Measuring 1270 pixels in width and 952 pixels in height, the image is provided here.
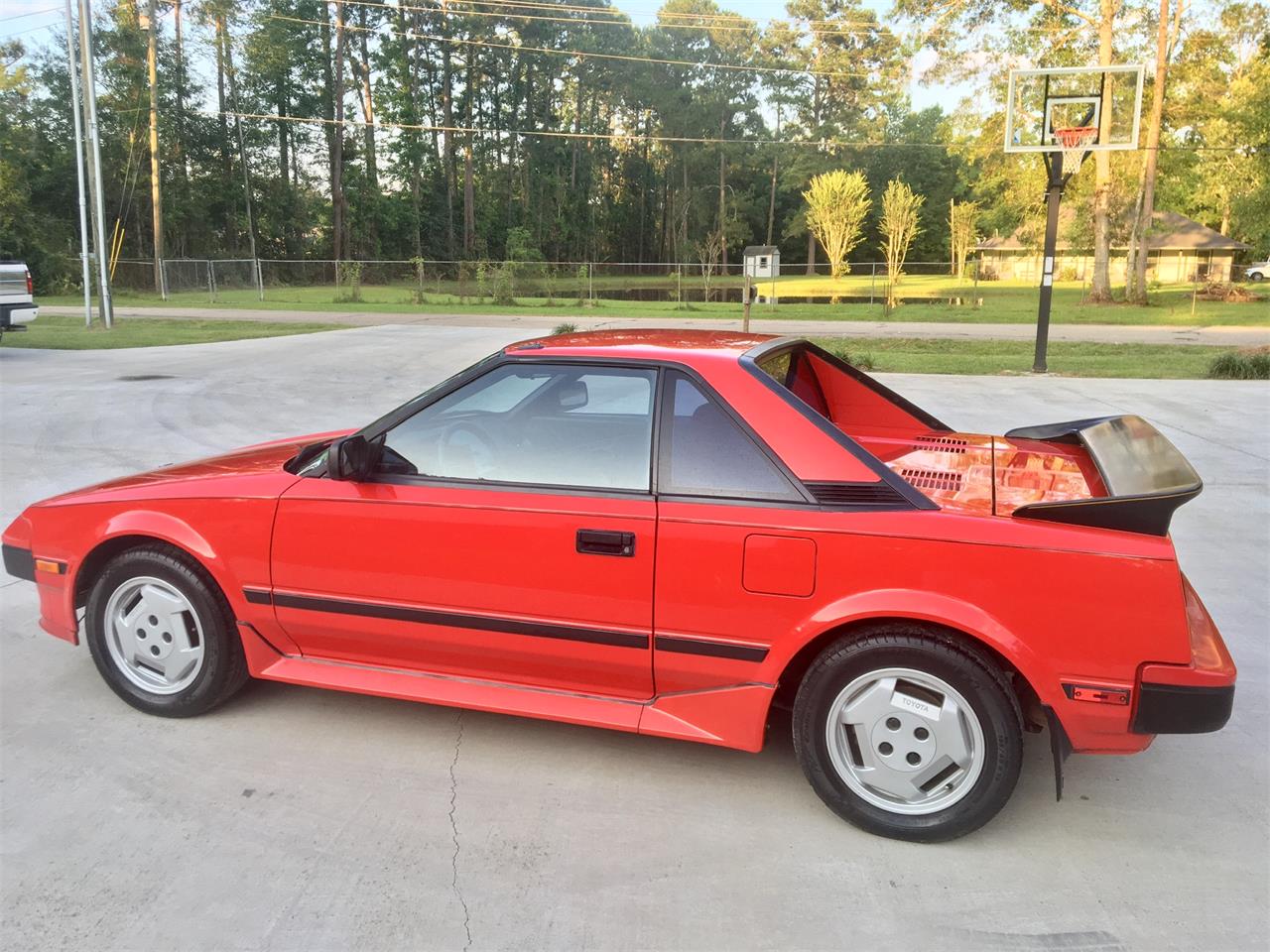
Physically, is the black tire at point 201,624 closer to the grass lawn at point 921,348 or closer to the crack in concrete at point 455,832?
the crack in concrete at point 455,832

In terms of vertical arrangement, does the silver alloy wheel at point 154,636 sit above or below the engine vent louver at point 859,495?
below

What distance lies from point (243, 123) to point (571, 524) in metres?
57.2

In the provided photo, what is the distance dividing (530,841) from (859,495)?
5.00 feet

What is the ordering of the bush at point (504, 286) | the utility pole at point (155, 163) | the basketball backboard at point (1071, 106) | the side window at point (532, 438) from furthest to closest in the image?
the utility pole at point (155, 163)
the bush at point (504, 286)
the basketball backboard at point (1071, 106)
the side window at point (532, 438)

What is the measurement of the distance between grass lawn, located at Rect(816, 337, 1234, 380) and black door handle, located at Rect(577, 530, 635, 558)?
12884 millimetres

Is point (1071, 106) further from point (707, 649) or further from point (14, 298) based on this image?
point (707, 649)

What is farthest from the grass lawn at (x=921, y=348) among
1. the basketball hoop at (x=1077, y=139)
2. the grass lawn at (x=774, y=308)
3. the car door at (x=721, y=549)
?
the car door at (x=721, y=549)

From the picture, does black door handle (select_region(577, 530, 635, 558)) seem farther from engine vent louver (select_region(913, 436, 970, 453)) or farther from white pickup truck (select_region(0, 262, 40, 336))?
white pickup truck (select_region(0, 262, 40, 336))

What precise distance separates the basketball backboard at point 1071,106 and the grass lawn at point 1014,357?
386 centimetres

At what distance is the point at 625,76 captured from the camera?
2689 inches

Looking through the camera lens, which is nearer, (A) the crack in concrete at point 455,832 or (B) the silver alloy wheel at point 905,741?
(A) the crack in concrete at point 455,832

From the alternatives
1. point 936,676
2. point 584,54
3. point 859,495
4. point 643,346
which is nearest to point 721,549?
point 859,495

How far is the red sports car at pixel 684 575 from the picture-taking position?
272 cm

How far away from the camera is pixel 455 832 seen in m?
2.99
